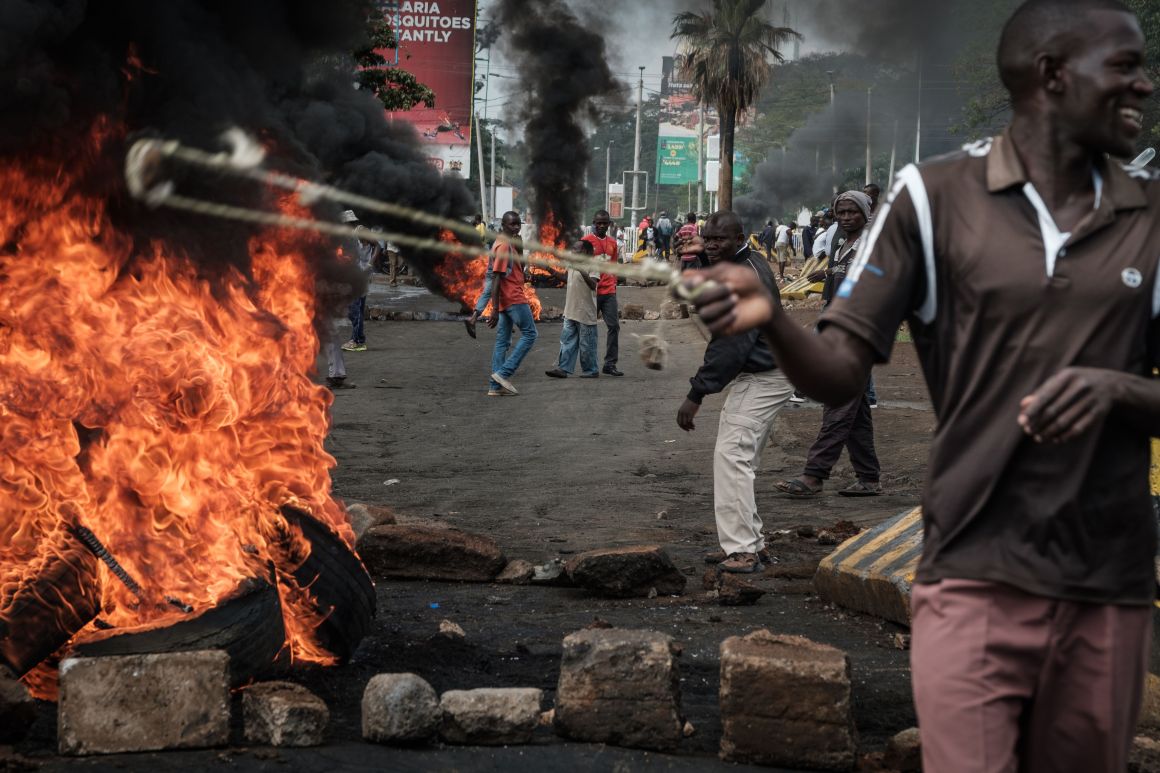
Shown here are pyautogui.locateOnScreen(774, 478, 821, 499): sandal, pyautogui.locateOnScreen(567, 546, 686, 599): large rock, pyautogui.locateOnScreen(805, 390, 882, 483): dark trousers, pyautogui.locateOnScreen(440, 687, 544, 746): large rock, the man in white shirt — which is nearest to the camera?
pyautogui.locateOnScreen(440, 687, 544, 746): large rock

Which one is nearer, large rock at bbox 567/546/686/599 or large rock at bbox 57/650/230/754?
large rock at bbox 57/650/230/754

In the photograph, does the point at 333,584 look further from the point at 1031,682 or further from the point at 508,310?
the point at 508,310

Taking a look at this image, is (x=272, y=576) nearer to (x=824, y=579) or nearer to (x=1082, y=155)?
(x=824, y=579)

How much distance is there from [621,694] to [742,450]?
321 cm

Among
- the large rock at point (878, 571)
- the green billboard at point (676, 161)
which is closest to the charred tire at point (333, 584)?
the large rock at point (878, 571)

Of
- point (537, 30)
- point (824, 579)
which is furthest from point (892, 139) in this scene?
point (824, 579)

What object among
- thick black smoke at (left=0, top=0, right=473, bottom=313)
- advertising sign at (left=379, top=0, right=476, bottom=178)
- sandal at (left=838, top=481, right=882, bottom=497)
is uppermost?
advertising sign at (left=379, top=0, right=476, bottom=178)

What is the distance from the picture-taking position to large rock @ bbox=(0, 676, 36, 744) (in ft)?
15.2

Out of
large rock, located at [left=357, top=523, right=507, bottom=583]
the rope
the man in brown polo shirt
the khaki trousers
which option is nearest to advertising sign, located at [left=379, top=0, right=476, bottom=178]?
the khaki trousers

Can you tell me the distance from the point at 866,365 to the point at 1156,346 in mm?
534

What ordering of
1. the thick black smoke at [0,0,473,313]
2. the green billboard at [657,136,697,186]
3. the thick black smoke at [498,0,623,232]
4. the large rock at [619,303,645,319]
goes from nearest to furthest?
the thick black smoke at [0,0,473,313], the thick black smoke at [498,0,623,232], the large rock at [619,303,645,319], the green billboard at [657,136,697,186]

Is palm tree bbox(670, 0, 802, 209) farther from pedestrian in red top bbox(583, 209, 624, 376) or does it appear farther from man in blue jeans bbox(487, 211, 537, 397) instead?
man in blue jeans bbox(487, 211, 537, 397)

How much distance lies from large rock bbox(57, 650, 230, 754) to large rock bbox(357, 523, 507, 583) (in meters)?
2.92

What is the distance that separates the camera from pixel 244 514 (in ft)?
19.2
